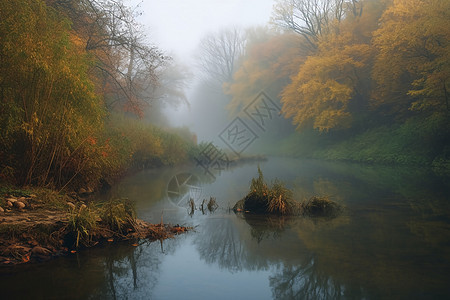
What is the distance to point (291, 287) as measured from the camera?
466 cm

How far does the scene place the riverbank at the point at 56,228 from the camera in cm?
538

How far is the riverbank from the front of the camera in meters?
5.38

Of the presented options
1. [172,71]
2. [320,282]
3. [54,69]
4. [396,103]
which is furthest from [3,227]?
[172,71]

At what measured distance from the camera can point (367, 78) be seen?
86.2 ft

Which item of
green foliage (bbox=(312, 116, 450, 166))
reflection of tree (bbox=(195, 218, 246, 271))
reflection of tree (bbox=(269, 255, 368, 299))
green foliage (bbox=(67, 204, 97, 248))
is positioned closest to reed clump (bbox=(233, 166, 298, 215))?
reflection of tree (bbox=(195, 218, 246, 271))

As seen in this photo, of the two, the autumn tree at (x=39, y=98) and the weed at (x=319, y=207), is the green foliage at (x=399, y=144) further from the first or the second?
the autumn tree at (x=39, y=98)

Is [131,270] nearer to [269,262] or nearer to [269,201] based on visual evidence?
[269,262]

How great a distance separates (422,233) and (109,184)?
9.39 meters

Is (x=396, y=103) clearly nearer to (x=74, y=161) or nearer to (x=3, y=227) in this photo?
(x=74, y=161)

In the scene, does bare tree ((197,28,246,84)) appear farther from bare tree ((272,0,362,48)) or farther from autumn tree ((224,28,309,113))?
bare tree ((272,0,362,48))

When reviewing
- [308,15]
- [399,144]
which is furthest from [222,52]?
[399,144]

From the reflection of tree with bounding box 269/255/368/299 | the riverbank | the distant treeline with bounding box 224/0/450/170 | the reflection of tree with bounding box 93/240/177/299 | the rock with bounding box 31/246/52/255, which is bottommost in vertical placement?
the reflection of tree with bounding box 269/255/368/299

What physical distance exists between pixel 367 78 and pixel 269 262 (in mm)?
23621

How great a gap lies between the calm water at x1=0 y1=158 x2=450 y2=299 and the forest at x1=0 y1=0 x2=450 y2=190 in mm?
2927
